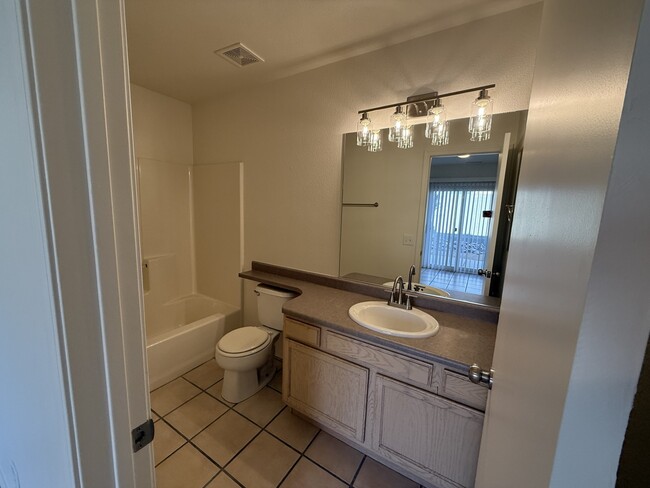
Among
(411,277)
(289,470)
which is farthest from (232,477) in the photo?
(411,277)

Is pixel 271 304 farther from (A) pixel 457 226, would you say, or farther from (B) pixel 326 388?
(A) pixel 457 226

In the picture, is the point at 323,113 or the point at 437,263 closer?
the point at 437,263

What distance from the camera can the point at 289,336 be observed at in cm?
162

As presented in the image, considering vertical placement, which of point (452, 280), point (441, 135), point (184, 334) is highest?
point (441, 135)

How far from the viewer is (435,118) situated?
1494mm

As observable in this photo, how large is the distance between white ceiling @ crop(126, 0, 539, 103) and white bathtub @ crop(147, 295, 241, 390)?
6.71ft

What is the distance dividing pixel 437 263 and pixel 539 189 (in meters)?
1.20

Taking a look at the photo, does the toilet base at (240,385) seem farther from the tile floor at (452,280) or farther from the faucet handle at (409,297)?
the tile floor at (452,280)

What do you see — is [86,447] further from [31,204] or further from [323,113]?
[323,113]

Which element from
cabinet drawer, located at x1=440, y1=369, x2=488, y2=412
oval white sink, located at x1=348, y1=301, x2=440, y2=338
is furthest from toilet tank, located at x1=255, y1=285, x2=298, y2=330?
cabinet drawer, located at x1=440, y1=369, x2=488, y2=412

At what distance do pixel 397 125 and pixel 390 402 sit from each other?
5.19ft

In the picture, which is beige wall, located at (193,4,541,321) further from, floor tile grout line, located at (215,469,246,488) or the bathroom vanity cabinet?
floor tile grout line, located at (215,469,246,488)

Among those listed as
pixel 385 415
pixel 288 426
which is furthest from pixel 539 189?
pixel 288 426

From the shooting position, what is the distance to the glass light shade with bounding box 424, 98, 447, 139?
1474 millimetres
